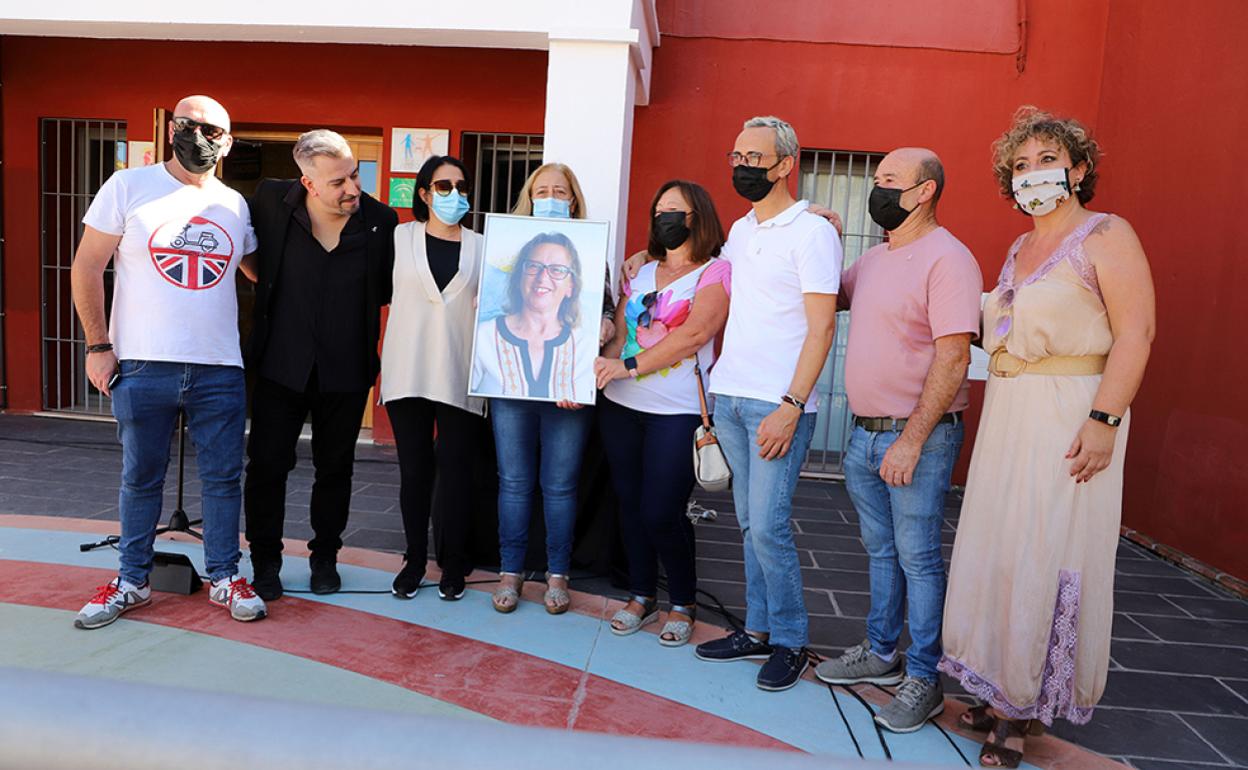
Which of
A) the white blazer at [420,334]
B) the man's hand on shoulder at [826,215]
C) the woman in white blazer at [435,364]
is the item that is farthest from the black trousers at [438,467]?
the man's hand on shoulder at [826,215]

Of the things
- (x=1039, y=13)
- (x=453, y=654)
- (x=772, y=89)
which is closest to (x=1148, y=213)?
(x=1039, y=13)

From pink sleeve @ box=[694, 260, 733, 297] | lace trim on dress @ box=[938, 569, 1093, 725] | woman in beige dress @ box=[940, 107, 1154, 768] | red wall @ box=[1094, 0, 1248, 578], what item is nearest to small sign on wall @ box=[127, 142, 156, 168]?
pink sleeve @ box=[694, 260, 733, 297]

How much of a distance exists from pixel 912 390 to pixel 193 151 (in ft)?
8.80

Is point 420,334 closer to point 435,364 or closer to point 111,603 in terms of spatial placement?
point 435,364

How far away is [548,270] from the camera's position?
3.54m

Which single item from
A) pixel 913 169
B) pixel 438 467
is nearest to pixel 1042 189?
pixel 913 169

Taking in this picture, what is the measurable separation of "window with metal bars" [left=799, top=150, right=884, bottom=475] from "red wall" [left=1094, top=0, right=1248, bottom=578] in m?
1.75

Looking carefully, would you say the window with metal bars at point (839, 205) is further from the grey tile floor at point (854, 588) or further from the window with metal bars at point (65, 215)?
the window with metal bars at point (65, 215)

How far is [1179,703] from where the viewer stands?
3197 mm

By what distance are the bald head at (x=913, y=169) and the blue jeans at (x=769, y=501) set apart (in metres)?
0.83

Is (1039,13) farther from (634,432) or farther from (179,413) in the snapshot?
(179,413)

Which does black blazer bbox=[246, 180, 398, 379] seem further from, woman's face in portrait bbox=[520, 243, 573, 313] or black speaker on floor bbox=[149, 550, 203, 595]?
black speaker on floor bbox=[149, 550, 203, 595]

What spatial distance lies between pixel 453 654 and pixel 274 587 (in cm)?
92

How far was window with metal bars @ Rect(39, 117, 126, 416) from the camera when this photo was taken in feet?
24.3
